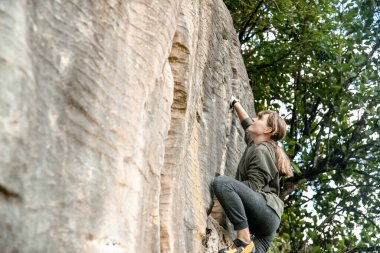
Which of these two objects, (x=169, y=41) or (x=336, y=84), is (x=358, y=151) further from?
(x=169, y=41)

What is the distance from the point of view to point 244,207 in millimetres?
6852

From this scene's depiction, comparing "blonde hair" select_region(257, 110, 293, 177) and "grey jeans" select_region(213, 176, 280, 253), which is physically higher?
"blonde hair" select_region(257, 110, 293, 177)

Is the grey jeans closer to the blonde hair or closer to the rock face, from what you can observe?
the blonde hair

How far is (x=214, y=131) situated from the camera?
24.3 feet

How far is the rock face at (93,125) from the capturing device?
322 cm

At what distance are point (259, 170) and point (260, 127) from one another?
784 millimetres

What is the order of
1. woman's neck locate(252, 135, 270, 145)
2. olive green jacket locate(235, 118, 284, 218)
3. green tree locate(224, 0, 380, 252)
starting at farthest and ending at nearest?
green tree locate(224, 0, 380, 252)
woman's neck locate(252, 135, 270, 145)
olive green jacket locate(235, 118, 284, 218)

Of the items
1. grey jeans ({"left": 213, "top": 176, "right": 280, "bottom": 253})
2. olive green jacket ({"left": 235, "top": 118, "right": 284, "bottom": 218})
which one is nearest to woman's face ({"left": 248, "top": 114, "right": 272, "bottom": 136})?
olive green jacket ({"left": 235, "top": 118, "right": 284, "bottom": 218})

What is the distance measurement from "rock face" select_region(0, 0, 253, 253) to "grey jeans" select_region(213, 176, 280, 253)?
3.13ft

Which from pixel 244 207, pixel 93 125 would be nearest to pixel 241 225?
pixel 244 207

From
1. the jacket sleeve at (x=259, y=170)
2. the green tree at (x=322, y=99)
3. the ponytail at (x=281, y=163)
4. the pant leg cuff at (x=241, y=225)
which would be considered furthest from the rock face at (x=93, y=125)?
the green tree at (x=322, y=99)

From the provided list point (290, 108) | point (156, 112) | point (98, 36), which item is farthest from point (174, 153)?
point (290, 108)

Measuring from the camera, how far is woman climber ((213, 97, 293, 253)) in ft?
22.1

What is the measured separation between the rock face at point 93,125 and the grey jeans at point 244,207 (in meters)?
0.95
